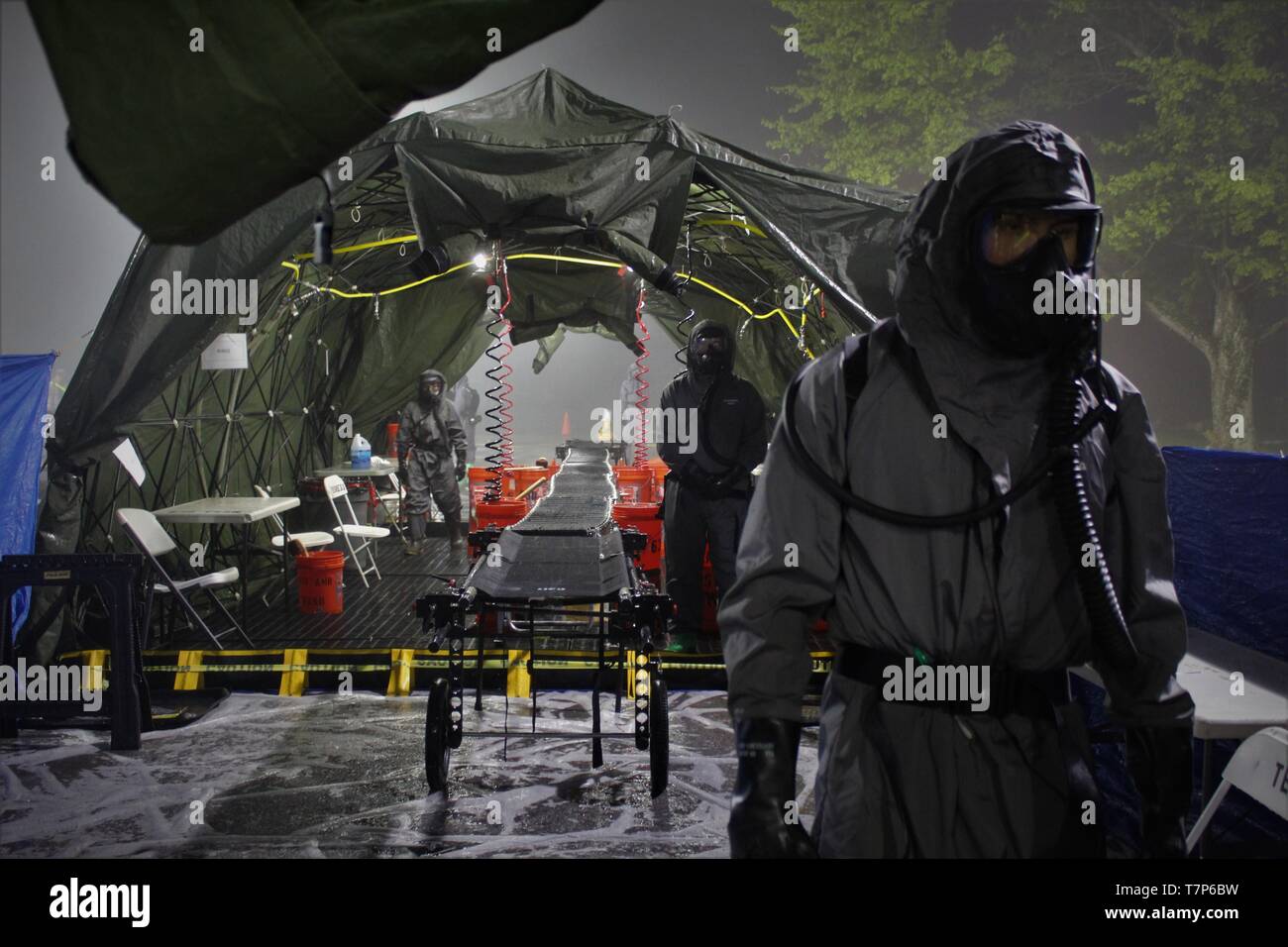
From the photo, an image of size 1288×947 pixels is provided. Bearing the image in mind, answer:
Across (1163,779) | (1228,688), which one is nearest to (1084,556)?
(1163,779)

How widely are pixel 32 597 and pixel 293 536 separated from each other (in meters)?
2.47

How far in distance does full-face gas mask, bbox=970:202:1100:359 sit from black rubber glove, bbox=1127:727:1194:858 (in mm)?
839

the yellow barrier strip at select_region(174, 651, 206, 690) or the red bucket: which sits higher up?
the red bucket

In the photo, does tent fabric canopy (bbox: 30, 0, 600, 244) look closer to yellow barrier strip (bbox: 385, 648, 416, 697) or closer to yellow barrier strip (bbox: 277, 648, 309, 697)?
yellow barrier strip (bbox: 385, 648, 416, 697)

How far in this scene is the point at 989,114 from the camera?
2220 centimetres

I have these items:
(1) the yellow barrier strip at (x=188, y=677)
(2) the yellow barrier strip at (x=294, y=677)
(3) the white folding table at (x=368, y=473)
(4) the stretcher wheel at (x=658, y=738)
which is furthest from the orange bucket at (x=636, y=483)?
(4) the stretcher wheel at (x=658, y=738)

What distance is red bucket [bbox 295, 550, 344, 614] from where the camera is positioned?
7688 millimetres

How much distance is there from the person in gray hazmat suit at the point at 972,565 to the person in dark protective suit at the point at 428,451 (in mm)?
9301

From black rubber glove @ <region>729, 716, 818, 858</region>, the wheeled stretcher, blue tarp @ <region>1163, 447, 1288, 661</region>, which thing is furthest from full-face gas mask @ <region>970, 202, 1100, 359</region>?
the wheeled stretcher

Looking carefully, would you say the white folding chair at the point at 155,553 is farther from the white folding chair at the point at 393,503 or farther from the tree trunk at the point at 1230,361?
the tree trunk at the point at 1230,361

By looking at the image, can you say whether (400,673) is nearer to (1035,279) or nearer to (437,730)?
(437,730)

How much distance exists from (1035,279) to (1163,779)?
3.57 ft
